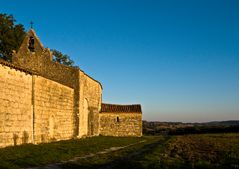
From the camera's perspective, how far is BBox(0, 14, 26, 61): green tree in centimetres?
4059

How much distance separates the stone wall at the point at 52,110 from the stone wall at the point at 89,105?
6.79 feet

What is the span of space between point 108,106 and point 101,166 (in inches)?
1179

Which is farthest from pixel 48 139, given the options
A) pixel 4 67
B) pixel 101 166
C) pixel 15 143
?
pixel 101 166

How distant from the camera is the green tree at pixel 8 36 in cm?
4059

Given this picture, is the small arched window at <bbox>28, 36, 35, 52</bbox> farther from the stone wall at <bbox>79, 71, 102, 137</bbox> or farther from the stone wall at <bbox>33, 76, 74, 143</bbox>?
the stone wall at <bbox>33, 76, 74, 143</bbox>

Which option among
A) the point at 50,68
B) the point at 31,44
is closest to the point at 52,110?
the point at 50,68

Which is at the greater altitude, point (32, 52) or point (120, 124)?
point (32, 52)

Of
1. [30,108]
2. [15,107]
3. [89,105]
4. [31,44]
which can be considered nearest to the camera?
[15,107]

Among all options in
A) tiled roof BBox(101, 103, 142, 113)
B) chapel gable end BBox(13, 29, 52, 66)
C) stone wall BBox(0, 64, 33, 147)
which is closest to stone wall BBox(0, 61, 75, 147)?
stone wall BBox(0, 64, 33, 147)

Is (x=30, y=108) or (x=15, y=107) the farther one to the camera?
(x=30, y=108)

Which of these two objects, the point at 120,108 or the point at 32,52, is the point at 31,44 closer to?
the point at 32,52

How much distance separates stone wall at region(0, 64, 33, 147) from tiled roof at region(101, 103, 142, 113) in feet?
68.0

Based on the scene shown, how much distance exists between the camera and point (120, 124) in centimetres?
4138

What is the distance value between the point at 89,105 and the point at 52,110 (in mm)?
11041
